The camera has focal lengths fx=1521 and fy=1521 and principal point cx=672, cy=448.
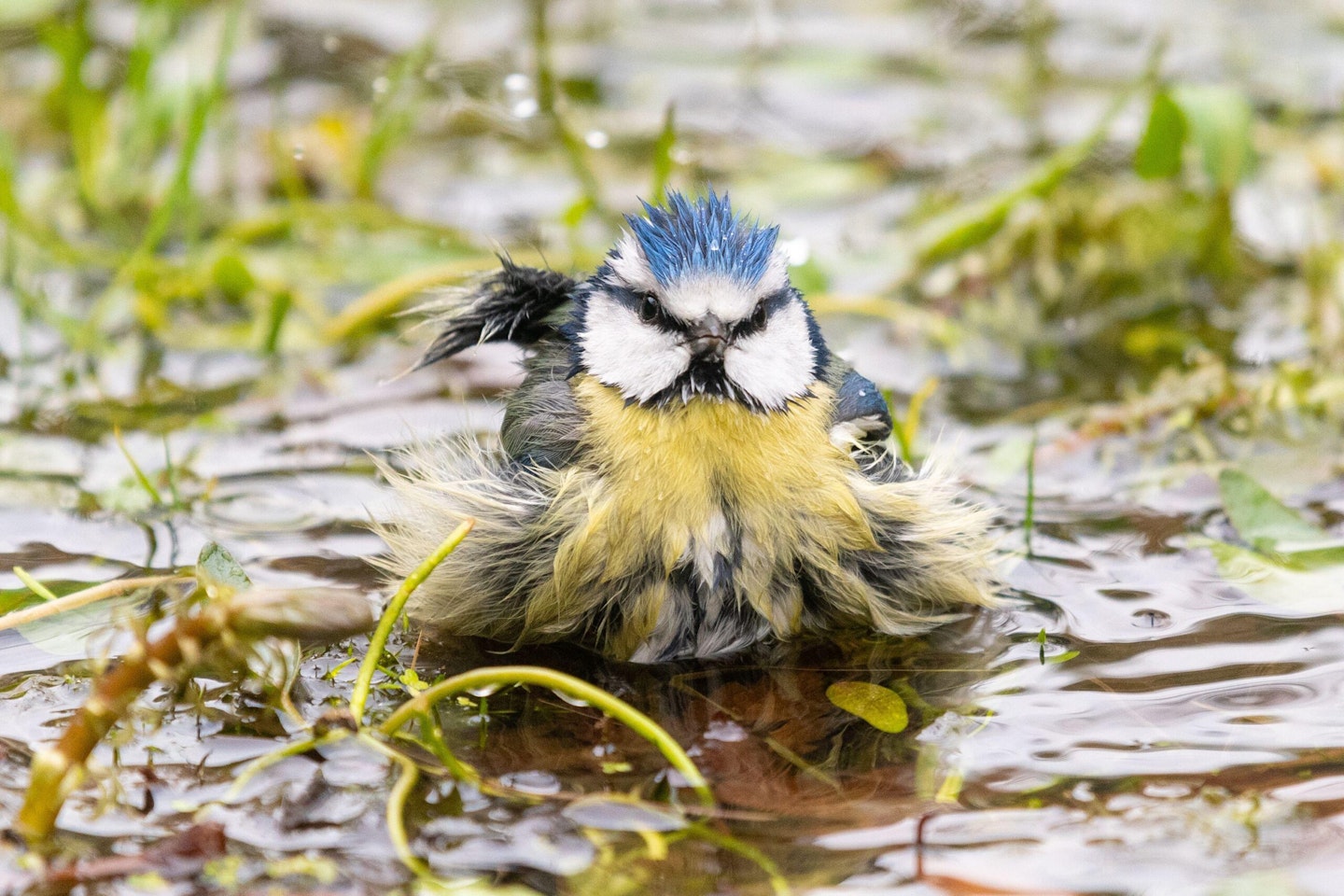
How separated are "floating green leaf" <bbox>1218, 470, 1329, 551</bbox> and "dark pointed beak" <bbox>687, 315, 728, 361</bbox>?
1301 millimetres

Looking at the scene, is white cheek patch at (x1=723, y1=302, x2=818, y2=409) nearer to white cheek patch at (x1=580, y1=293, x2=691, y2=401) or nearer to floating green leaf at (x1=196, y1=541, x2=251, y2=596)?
white cheek patch at (x1=580, y1=293, x2=691, y2=401)

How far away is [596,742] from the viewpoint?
2602 millimetres

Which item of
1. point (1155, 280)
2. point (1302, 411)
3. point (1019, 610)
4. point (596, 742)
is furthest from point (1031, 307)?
point (596, 742)

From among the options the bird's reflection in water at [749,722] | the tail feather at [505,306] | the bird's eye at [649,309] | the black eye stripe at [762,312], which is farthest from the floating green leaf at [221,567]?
the black eye stripe at [762,312]

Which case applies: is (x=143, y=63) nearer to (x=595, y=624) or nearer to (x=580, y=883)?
(x=595, y=624)

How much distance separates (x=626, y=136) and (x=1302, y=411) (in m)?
2.83

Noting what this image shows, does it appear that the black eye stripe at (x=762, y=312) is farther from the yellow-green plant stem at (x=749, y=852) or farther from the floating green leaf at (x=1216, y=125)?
the floating green leaf at (x=1216, y=125)

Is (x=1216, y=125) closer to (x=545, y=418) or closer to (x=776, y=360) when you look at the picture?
(x=776, y=360)

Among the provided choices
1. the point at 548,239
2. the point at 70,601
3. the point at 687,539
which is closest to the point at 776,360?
the point at 687,539

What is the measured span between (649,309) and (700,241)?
16 centimetres

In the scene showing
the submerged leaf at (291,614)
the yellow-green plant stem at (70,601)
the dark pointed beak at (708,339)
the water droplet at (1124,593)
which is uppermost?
the dark pointed beak at (708,339)

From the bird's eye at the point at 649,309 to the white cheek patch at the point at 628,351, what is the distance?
12 mm

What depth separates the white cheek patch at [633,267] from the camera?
2.96 meters

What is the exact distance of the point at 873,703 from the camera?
2748mm
